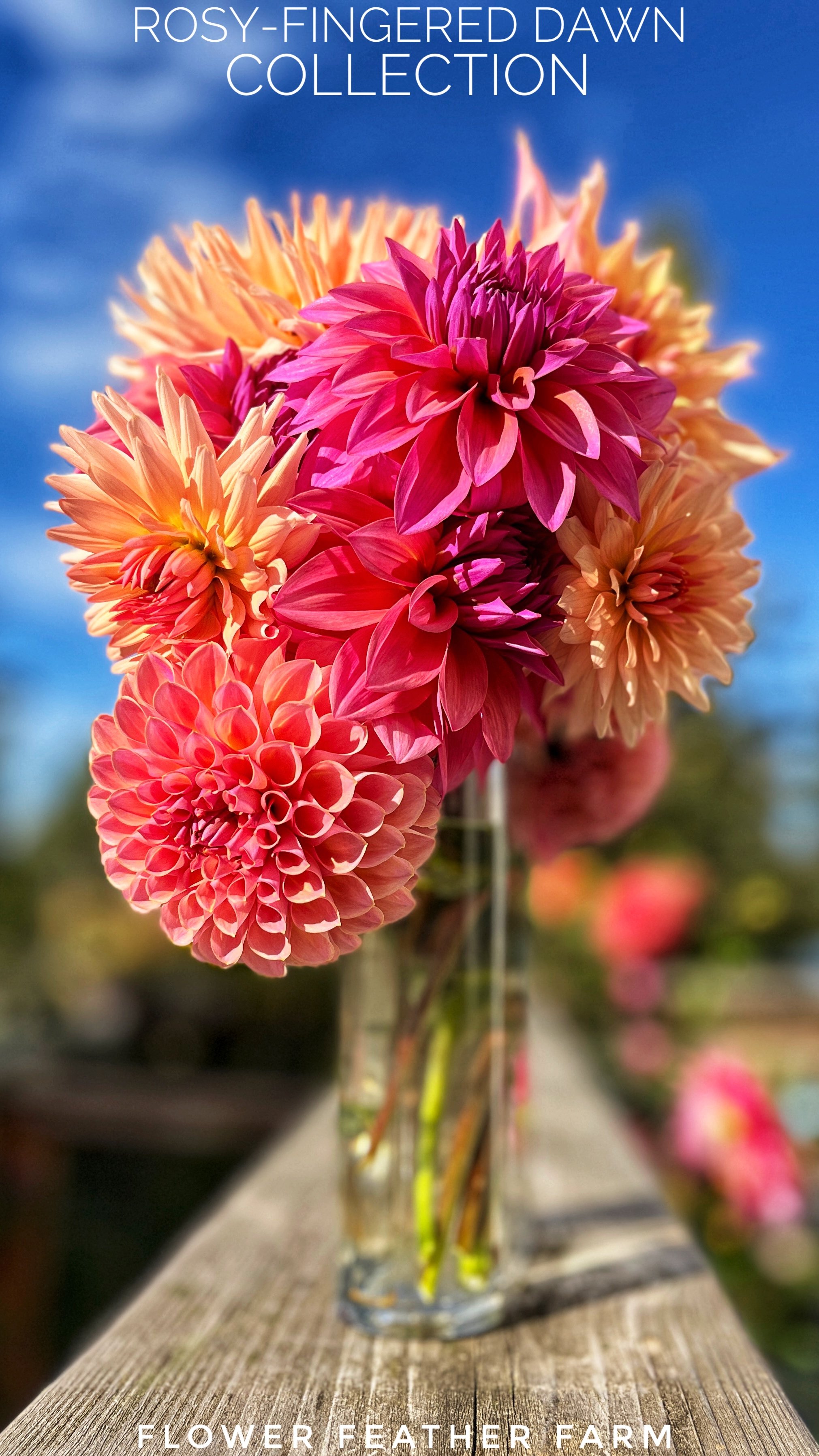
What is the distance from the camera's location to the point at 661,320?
58 centimetres

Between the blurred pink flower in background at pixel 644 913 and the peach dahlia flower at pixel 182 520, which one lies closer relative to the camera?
the peach dahlia flower at pixel 182 520

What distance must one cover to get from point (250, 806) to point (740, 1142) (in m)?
1.39

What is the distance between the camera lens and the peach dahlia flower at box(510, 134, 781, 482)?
578 mm

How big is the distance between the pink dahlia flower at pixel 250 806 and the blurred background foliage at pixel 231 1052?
2.33ft

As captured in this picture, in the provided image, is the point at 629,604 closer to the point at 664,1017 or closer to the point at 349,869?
the point at 349,869

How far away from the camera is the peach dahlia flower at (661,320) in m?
0.58

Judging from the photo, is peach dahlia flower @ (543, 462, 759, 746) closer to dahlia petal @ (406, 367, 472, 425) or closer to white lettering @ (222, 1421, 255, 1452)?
dahlia petal @ (406, 367, 472, 425)

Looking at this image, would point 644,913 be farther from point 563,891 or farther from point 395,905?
point 395,905

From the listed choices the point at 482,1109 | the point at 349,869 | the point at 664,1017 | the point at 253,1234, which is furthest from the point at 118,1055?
the point at 349,869

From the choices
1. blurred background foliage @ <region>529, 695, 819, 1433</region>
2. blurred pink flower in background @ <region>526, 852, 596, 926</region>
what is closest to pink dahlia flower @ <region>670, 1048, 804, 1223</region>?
blurred background foliage @ <region>529, 695, 819, 1433</region>

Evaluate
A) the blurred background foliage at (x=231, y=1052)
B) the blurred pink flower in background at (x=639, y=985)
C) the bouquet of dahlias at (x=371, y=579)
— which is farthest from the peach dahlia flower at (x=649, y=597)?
the blurred pink flower in background at (x=639, y=985)

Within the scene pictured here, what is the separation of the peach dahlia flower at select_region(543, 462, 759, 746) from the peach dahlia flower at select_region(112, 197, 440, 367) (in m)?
0.19

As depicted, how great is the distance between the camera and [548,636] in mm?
485

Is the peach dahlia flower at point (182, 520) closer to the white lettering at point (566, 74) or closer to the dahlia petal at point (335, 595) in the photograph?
the dahlia petal at point (335, 595)
